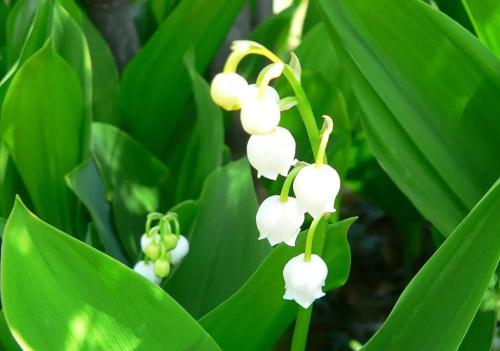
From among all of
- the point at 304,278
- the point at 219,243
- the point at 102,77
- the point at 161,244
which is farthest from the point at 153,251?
the point at 102,77

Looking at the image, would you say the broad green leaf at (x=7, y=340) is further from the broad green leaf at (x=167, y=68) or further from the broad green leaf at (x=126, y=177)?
the broad green leaf at (x=167, y=68)

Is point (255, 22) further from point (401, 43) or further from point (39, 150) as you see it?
point (401, 43)

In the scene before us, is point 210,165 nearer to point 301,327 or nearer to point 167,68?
point 167,68

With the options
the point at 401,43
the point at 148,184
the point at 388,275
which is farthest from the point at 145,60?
the point at 388,275

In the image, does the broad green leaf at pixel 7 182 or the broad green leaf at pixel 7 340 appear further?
the broad green leaf at pixel 7 182

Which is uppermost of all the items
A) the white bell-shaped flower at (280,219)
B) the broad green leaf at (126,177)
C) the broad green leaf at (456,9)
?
the white bell-shaped flower at (280,219)

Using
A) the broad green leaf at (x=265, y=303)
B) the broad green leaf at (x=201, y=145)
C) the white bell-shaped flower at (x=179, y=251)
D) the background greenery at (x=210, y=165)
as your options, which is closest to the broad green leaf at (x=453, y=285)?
the background greenery at (x=210, y=165)
